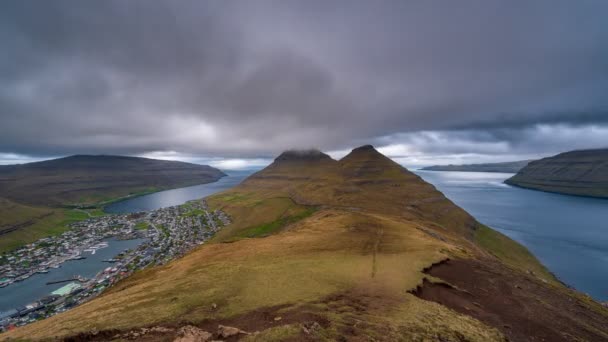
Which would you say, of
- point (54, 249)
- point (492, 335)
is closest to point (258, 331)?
point (492, 335)

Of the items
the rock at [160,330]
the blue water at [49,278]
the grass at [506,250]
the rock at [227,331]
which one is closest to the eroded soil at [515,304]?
the rock at [227,331]

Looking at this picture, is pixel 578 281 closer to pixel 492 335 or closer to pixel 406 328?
pixel 492 335

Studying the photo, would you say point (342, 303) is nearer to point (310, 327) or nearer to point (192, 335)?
point (310, 327)

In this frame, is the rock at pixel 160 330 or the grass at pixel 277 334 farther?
the rock at pixel 160 330

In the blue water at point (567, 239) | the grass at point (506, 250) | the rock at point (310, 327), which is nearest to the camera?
the rock at point (310, 327)

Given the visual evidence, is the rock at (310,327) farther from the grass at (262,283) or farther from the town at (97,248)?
the town at (97,248)

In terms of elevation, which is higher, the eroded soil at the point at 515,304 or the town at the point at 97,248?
the eroded soil at the point at 515,304

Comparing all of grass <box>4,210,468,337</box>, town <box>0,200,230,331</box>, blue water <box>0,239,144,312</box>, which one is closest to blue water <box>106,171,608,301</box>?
grass <box>4,210,468,337</box>
